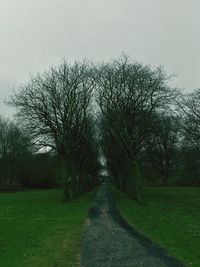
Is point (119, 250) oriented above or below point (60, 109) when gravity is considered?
below

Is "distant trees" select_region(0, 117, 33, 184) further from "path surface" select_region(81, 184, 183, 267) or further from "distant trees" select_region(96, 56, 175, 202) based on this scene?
"path surface" select_region(81, 184, 183, 267)

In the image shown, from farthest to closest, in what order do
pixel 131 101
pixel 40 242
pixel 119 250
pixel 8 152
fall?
pixel 8 152, pixel 131 101, pixel 40 242, pixel 119 250

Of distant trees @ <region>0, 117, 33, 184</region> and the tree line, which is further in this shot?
distant trees @ <region>0, 117, 33, 184</region>

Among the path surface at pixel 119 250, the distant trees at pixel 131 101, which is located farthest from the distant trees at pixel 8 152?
the path surface at pixel 119 250

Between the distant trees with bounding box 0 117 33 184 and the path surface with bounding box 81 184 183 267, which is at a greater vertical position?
the distant trees with bounding box 0 117 33 184

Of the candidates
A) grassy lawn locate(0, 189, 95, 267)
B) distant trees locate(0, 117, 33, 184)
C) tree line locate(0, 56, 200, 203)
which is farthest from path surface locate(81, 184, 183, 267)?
distant trees locate(0, 117, 33, 184)

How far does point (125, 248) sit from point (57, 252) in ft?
7.68

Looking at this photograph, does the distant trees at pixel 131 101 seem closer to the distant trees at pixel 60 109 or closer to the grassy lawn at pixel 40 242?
the distant trees at pixel 60 109

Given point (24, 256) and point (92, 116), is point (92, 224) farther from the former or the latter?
point (92, 116)

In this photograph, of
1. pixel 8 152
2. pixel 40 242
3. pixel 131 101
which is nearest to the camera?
pixel 40 242

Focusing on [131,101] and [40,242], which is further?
[131,101]

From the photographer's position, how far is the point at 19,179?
104062 millimetres

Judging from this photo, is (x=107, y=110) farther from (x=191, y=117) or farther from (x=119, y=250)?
(x=119, y=250)

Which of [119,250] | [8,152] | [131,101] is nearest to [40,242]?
[119,250]
